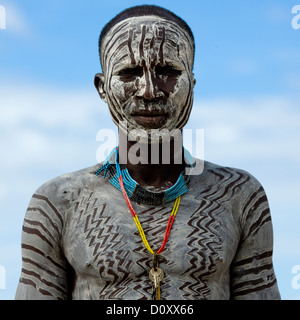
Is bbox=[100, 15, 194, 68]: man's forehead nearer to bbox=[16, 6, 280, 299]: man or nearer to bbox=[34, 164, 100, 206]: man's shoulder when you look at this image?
bbox=[16, 6, 280, 299]: man

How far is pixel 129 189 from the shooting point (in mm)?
6184

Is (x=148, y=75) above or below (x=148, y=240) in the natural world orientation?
above

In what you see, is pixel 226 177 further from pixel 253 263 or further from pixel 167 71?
→ pixel 167 71

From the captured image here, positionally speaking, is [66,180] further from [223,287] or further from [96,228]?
[223,287]

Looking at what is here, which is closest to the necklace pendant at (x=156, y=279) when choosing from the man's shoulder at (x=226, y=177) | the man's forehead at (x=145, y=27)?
the man's shoulder at (x=226, y=177)

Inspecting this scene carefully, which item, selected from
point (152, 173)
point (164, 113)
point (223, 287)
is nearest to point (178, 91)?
point (164, 113)

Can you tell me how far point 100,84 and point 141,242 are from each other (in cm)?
130

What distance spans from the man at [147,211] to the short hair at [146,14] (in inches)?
0.5

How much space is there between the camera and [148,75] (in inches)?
237

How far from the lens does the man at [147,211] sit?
19.5ft

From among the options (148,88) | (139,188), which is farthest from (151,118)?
(139,188)

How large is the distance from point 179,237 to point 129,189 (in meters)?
0.52

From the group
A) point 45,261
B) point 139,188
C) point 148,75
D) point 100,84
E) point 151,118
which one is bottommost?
point 45,261

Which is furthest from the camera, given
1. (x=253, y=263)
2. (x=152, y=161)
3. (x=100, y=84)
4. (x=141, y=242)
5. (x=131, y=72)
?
(x=100, y=84)
